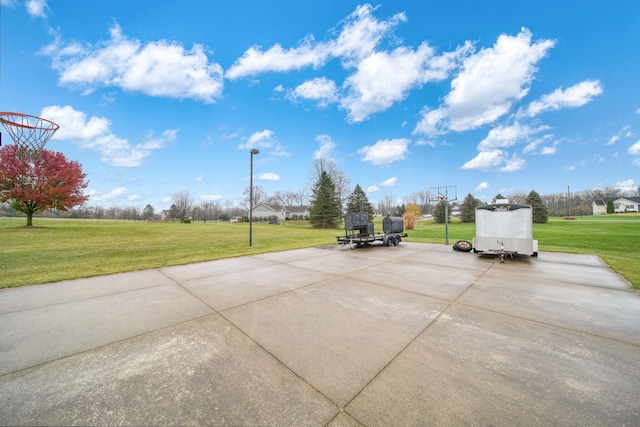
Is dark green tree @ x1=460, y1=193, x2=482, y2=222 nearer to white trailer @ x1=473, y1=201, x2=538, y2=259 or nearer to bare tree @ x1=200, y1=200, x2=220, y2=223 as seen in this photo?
white trailer @ x1=473, y1=201, x2=538, y2=259

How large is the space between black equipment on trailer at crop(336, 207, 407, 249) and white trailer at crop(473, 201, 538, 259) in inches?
173

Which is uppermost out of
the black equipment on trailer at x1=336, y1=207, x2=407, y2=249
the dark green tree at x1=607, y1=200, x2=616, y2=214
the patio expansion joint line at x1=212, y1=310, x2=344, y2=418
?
the dark green tree at x1=607, y1=200, x2=616, y2=214

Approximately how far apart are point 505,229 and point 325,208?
97.5ft

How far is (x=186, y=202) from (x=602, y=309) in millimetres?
76681

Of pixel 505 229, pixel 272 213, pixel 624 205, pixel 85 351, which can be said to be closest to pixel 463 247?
pixel 505 229

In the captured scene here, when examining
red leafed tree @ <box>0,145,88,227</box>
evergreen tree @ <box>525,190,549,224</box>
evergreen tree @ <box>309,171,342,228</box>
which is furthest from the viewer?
evergreen tree @ <box>525,190,549,224</box>

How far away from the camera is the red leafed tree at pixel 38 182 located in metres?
22.2

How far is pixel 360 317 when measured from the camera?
3.91 m

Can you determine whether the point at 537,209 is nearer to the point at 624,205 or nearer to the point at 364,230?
the point at 364,230

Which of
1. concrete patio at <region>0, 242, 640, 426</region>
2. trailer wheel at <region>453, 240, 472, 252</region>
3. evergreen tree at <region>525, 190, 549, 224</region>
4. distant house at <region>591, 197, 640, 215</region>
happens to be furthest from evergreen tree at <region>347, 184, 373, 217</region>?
distant house at <region>591, 197, 640, 215</region>

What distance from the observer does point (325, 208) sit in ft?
125

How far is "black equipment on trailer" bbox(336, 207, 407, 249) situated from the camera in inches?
504

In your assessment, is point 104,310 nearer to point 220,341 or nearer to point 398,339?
point 220,341

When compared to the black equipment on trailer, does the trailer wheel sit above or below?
below
